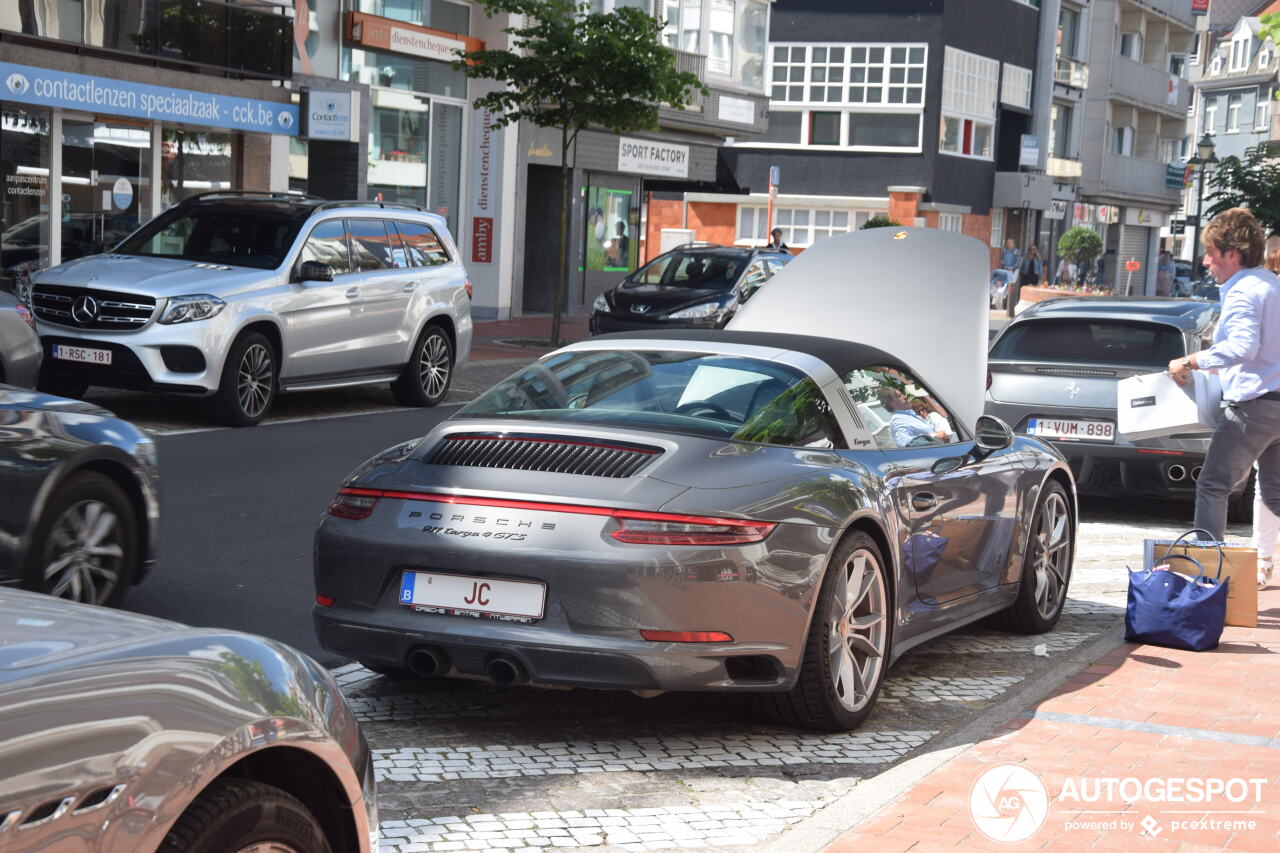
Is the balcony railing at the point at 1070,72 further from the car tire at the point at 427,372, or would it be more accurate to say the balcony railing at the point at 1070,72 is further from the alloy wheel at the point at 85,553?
the alloy wheel at the point at 85,553

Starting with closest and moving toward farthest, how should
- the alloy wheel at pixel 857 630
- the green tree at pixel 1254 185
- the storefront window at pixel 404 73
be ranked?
the alloy wheel at pixel 857 630
the storefront window at pixel 404 73
the green tree at pixel 1254 185

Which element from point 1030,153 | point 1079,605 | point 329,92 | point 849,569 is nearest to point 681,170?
point 329,92

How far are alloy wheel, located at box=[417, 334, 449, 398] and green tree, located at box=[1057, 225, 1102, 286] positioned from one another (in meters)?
40.2

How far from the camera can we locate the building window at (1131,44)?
70.9 m

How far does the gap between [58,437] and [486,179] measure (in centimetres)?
2369

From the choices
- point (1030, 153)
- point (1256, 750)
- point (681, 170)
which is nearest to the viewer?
point (1256, 750)

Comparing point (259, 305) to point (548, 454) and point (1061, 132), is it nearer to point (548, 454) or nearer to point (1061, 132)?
point (548, 454)

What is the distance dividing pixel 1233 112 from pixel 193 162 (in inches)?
3602

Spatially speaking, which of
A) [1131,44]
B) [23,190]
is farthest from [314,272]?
[1131,44]

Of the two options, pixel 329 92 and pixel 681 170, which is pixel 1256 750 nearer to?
pixel 329 92

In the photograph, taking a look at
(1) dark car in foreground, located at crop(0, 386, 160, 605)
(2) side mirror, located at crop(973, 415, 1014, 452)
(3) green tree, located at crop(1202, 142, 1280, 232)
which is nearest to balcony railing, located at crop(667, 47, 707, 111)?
(3) green tree, located at crop(1202, 142, 1280, 232)

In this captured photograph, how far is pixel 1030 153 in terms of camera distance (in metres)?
58.0

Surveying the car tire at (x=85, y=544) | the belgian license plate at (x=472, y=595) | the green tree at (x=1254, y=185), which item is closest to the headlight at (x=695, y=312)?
the car tire at (x=85, y=544)

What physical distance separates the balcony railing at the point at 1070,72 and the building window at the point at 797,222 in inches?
527
